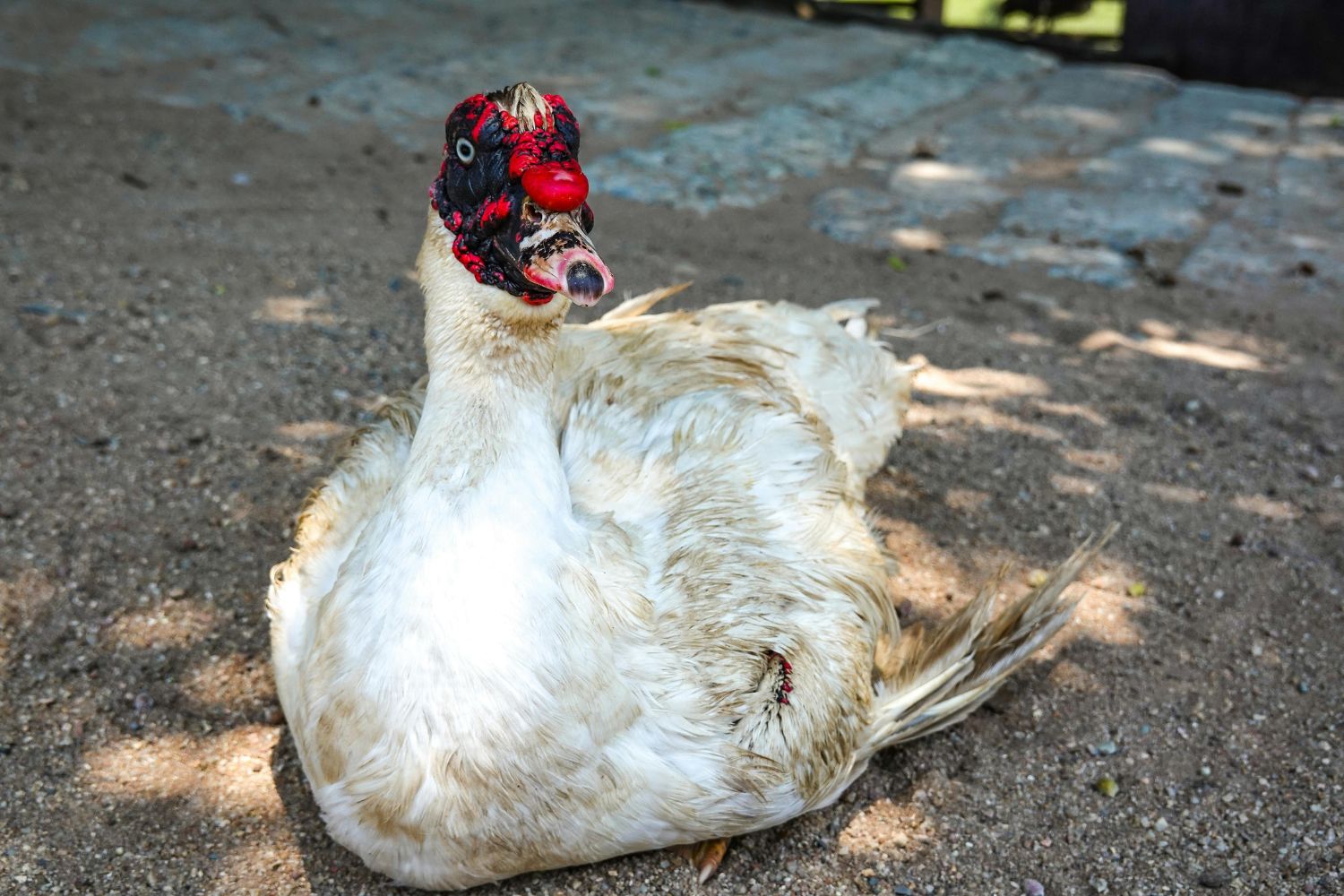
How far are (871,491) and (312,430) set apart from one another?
1999 millimetres

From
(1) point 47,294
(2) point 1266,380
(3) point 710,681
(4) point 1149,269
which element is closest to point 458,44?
(1) point 47,294

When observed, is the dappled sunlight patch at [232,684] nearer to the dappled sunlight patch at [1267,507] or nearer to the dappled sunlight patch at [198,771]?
the dappled sunlight patch at [198,771]

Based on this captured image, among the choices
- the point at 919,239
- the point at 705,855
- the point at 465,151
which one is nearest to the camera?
the point at 465,151

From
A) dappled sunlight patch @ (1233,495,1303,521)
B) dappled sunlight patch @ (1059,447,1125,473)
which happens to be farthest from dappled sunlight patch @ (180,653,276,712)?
dappled sunlight patch @ (1233,495,1303,521)

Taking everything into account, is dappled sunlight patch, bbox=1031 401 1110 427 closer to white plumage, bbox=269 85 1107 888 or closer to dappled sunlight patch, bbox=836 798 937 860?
white plumage, bbox=269 85 1107 888

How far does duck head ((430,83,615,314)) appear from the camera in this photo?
2252mm

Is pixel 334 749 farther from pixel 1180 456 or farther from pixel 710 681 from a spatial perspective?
pixel 1180 456

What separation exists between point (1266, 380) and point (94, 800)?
15.0 ft

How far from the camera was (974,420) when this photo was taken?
187 inches

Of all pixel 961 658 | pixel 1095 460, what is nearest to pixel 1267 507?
pixel 1095 460

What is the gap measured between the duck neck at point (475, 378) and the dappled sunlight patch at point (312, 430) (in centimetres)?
190

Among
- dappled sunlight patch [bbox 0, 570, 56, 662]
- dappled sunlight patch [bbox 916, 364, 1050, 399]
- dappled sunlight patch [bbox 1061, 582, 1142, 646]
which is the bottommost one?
dappled sunlight patch [bbox 1061, 582, 1142, 646]

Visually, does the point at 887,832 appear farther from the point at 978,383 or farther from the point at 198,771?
the point at 978,383

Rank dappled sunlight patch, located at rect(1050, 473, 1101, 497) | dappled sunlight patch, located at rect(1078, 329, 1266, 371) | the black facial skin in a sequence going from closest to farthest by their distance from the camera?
the black facial skin
dappled sunlight patch, located at rect(1050, 473, 1101, 497)
dappled sunlight patch, located at rect(1078, 329, 1266, 371)
